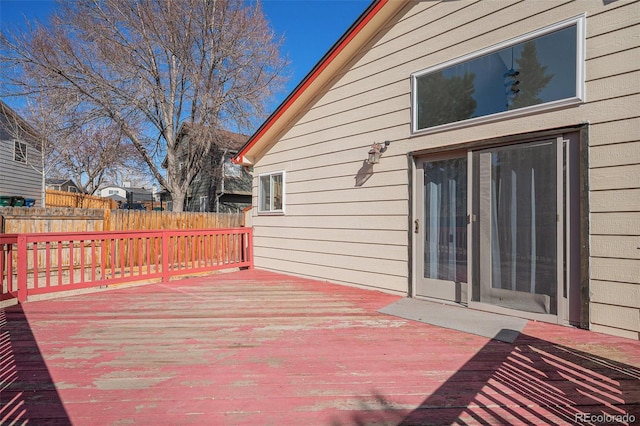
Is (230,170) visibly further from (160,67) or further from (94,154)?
(94,154)

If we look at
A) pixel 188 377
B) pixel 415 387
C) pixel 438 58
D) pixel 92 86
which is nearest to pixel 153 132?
pixel 92 86

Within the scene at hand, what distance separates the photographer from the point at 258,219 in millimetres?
6594

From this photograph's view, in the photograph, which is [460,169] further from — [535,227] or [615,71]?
[615,71]

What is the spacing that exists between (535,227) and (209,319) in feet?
10.8

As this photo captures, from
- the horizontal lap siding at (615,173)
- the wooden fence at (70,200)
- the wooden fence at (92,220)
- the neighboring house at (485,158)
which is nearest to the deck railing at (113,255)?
the wooden fence at (92,220)

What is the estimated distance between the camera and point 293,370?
7.23 feet

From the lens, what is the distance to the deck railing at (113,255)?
3924 millimetres

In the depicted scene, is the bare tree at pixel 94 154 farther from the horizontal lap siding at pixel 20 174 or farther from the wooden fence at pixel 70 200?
the wooden fence at pixel 70 200

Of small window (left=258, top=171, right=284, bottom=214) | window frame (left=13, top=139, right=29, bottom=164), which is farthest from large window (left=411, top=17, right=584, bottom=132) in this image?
window frame (left=13, top=139, right=29, bottom=164)

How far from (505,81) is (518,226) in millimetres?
1487

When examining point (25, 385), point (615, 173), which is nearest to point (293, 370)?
point (25, 385)

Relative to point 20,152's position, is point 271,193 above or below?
below

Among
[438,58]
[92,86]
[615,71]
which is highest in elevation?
[92,86]

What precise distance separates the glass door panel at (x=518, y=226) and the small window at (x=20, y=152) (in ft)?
54.1
